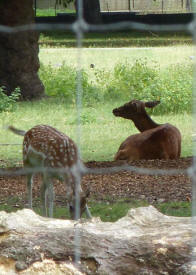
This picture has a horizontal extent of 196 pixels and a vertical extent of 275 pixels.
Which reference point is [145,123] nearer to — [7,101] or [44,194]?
[7,101]

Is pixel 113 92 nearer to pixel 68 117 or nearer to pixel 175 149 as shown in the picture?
pixel 68 117

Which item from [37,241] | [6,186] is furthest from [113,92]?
[37,241]

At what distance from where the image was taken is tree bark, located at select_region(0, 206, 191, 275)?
3.80 meters

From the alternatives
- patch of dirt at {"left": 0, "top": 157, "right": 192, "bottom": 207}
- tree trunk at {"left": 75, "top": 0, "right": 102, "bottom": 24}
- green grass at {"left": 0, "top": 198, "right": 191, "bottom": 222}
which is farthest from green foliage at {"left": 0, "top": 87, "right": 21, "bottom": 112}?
tree trunk at {"left": 75, "top": 0, "right": 102, "bottom": 24}

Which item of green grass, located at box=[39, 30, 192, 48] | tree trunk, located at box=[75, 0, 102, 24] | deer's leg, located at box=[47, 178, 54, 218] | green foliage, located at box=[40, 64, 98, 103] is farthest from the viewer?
tree trunk, located at box=[75, 0, 102, 24]

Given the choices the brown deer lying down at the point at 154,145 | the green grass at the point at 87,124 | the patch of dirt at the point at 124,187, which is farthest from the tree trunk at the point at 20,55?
the patch of dirt at the point at 124,187

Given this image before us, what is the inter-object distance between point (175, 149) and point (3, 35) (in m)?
5.79

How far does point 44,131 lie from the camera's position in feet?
21.3

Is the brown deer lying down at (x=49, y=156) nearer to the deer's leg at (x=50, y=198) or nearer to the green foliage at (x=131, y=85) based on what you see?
the deer's leg at (x=50, y=198)

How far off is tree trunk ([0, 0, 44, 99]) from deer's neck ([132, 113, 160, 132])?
13.4 ft

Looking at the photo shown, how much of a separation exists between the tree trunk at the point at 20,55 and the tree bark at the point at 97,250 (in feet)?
33.6

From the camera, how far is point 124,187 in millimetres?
7449

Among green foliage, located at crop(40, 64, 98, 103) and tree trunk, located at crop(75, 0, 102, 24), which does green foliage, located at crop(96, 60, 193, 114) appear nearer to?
green foliage, located at crop(40, 64, 98, 103)

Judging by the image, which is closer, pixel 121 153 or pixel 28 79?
pixel 121 153
